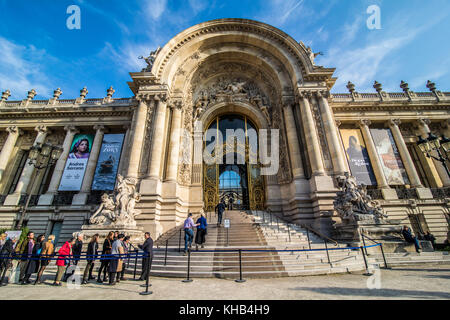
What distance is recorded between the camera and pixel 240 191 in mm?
15086

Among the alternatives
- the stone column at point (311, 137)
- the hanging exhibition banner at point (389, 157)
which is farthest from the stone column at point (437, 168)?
the stone column at point (311, 137)

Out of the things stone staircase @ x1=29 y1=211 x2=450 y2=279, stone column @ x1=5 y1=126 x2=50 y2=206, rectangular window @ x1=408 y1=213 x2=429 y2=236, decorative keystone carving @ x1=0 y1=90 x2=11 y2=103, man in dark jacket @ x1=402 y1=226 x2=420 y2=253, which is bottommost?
stone staircase @ x1=29 y1=211 x2=450 y2=279

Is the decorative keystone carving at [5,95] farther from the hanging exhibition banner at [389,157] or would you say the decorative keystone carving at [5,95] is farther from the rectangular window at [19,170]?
A: the hanging exhibition banner at [389,157]

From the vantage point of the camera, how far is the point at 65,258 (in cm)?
525

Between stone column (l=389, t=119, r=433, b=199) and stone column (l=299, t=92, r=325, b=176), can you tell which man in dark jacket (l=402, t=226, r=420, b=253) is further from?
stone column (l=389, t=119, r=433, b=199)

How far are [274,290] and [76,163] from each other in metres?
17.8

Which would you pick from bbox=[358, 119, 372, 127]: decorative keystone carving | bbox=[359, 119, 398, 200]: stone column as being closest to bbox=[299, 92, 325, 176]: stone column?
bbox=[359, 119, 398, 200]: stone column

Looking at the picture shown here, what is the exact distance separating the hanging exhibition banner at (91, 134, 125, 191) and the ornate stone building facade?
740 millimetres

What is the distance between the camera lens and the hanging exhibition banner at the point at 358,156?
15.4 metres

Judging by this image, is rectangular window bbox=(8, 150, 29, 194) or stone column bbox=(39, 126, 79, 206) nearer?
stone column bbox=(39, 126, 79, 206)

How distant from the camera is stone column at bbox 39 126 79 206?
1520 centimetres

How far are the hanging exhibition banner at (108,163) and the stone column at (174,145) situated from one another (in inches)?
211

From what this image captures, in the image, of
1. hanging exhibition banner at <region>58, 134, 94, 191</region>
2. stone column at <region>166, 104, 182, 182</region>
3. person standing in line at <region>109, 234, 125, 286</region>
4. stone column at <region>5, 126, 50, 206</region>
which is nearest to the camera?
person standing in line at <region>109, 234, 125, 286</region>
